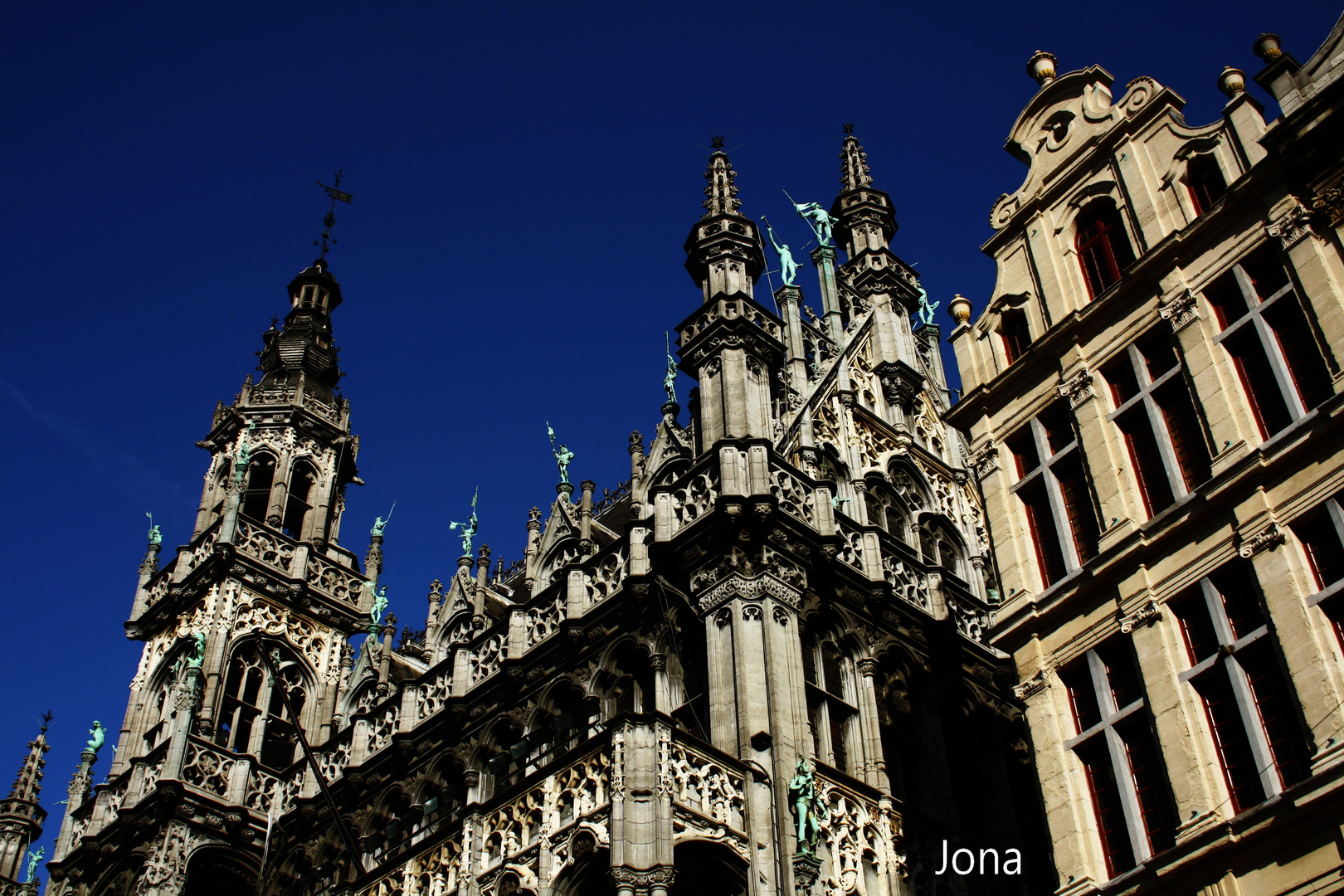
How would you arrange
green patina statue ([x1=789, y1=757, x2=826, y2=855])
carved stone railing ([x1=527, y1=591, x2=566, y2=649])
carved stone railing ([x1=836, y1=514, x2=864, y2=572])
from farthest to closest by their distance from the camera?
carved stone railing ([x1=527, y1=591, x2=566, y2=649]) → carved stone railing ([x1=836, y1=514, x2=864, y2=572]) → green patina statue ([x1=789, y1=757, x2=826, y2=855])

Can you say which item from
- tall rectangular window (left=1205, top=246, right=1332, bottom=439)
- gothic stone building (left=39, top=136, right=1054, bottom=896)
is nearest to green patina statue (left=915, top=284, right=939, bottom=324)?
gothic stone building (left=39, top=136, right=1054, bottom=896)

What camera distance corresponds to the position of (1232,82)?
66.4 feet

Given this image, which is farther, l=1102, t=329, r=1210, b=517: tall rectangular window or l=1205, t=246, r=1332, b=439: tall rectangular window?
l=1102, t=329, r=1210, b=517: tall rectangular window

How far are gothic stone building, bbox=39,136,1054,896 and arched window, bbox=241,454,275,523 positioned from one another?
33 centimetres

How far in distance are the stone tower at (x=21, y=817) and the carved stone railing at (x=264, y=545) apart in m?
12.4

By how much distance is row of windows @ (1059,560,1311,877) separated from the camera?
15750 millimetres

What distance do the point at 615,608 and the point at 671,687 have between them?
7.29ft

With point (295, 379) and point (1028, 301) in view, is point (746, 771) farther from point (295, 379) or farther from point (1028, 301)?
point (295, 379)

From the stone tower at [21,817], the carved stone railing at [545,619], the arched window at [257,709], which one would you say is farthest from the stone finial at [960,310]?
the stone tower at [21,817]

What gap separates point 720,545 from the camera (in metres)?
23.3

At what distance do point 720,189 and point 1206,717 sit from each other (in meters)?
16.3

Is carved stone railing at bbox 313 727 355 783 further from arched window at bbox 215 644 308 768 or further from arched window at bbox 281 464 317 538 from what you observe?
arched window at bbox 281 464 317 538

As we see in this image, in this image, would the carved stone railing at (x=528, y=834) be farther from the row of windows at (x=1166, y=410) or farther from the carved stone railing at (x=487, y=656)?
the row of windows at (x=1166, y=410)

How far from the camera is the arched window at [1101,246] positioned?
2114 cm
